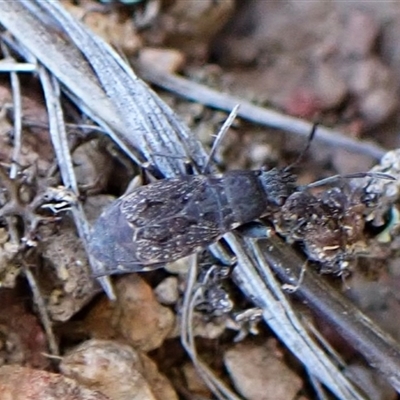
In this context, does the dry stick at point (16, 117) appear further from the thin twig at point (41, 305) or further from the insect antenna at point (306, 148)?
the insect antenna at point (306, 148)

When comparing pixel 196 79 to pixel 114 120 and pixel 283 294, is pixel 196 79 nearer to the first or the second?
pixel 114 120

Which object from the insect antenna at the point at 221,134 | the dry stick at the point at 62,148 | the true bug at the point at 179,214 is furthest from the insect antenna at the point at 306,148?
the dry stick at the point at 62,148

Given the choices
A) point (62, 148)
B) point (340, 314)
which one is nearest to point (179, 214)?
point (62, 148)

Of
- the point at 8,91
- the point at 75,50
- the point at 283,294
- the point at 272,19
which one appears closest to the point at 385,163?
the point at 283,294

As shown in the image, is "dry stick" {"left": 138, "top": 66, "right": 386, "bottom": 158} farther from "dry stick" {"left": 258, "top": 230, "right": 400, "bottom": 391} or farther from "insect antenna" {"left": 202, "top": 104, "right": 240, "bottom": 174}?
"dry stick" {"left": 258, "top": 230, "right": 400, "bottom": 391}

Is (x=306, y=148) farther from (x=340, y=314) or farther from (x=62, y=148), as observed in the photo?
(x=62, y=148)

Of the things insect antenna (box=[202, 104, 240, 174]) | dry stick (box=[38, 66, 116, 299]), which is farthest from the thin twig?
insect antenna (box=[202, 104, 240, 174])
